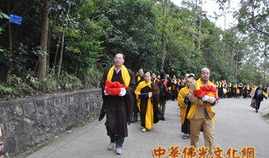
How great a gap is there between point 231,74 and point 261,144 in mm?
58093

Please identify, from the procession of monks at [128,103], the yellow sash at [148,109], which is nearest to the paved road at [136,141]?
the yellow sash at [148,109]

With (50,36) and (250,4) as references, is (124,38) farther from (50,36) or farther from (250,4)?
(50,36)

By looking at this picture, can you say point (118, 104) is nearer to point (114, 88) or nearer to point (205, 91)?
point (114, 88)

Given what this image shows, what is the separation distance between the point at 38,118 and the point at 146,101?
5.08 m

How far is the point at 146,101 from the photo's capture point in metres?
15.2

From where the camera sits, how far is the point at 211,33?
64438 mm

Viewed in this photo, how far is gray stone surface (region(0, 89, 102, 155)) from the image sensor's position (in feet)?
29.8

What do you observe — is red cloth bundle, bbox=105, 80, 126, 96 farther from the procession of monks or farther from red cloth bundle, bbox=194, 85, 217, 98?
red cloth bundle, bbox=194, 85, 217, 98

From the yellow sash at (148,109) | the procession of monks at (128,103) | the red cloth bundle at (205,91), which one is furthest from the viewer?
the yellow sash at (148,109)

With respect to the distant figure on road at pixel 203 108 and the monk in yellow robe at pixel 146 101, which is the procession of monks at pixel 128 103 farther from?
the monk in yellow robe at pixel 146 101

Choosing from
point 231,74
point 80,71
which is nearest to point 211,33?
point 231,74

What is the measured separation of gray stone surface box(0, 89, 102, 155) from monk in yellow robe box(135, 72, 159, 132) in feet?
6.13

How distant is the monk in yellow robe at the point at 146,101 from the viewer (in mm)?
14897

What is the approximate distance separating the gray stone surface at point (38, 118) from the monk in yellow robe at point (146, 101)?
1870 millimetres
